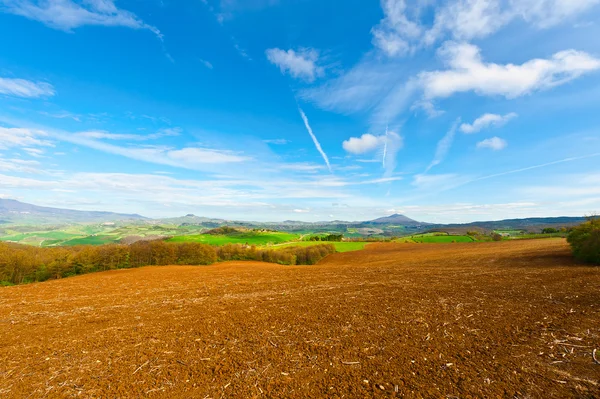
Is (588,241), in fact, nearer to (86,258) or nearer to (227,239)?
(86,258)

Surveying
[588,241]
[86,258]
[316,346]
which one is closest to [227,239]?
[86,258]

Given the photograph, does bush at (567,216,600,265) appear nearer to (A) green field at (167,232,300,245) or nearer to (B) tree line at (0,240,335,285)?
(B) tree line at (0,240,335,285)

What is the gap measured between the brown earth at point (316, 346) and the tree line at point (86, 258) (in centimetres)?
2270

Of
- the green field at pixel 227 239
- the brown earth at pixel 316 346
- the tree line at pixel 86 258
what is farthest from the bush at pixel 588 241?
the green field at pixel 227 239

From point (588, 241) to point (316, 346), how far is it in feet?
101

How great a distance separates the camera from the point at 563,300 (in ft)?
34.1

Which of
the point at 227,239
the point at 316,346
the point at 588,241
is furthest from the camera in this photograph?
the point at 227,239

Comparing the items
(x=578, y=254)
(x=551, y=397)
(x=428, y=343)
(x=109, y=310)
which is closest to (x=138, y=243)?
(x=109, y=310)

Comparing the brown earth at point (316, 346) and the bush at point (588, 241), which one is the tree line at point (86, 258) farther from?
the bush at point (588, 241)

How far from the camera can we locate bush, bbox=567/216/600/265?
22.2m

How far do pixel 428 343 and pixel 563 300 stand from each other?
827 centimetres

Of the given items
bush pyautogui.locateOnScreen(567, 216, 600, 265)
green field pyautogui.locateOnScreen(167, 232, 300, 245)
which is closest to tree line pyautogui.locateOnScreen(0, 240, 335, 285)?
green field pyautogui.locateOnScreen(167, 232, 300, 245)

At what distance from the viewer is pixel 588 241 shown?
23109 mm

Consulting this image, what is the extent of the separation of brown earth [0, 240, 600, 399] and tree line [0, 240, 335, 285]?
74.5 ft
